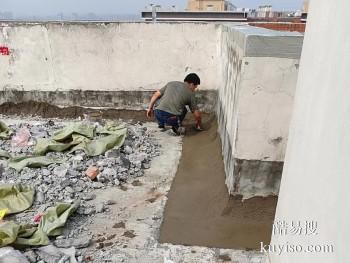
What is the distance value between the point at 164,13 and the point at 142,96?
22.7 m

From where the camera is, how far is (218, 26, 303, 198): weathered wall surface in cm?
323

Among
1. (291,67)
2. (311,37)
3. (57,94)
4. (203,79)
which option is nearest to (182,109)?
(203,79)

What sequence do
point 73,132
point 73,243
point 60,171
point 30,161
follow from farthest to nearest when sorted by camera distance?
point 73,132 → point 30,161 → point 60,171 → point 73,243

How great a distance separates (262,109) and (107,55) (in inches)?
186

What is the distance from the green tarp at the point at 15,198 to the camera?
3.66 meters

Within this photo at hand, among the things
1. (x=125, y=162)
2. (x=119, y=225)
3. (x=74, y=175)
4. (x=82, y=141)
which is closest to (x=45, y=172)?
(x=74, y=175)

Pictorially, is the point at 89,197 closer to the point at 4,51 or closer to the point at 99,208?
the point at 99,208

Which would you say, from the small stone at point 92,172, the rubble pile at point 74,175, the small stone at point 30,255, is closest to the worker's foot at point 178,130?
the rubble pile at point 74,175

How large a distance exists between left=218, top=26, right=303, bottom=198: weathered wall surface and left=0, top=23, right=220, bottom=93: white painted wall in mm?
3570

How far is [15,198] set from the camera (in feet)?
12.3

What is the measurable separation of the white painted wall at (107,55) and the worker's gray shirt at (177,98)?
4.76 feet

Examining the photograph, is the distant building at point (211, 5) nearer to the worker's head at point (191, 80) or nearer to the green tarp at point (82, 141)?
the worker's head at point (191, 80)

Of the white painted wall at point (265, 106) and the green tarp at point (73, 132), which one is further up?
the white painted wall at point (265, 106)

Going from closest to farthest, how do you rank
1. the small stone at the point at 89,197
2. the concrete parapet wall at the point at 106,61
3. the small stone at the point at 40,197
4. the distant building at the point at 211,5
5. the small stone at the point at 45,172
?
the small stone at the point at 40,197 → the small stone at the point at 89,197 → the small stone at the point at 45,172 → the concrete parapet wall at the point at 106,61 → the distant building at the point at 211,5
